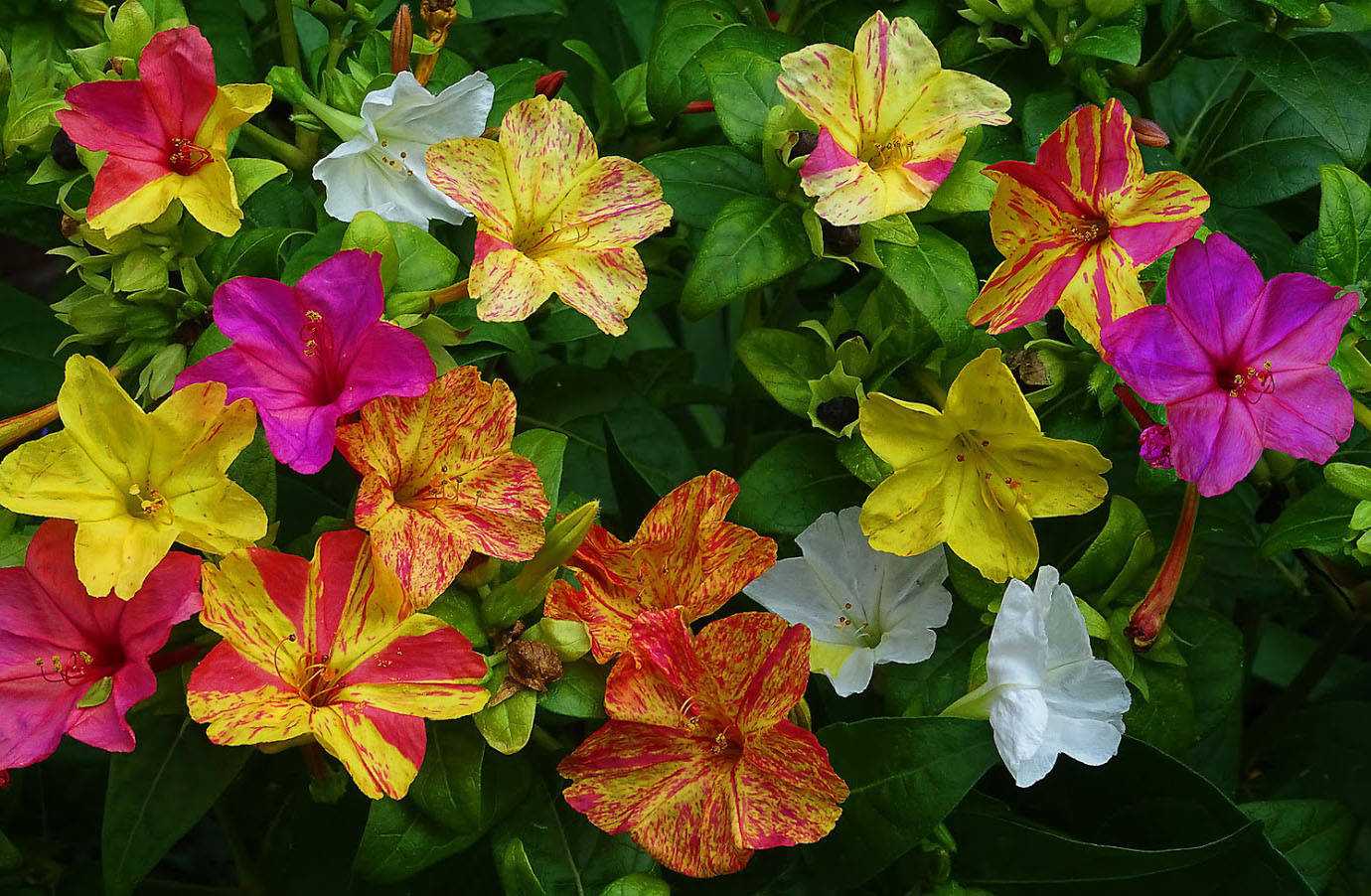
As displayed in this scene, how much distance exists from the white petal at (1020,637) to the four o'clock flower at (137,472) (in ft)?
1.47

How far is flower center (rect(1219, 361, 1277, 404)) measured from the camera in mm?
840

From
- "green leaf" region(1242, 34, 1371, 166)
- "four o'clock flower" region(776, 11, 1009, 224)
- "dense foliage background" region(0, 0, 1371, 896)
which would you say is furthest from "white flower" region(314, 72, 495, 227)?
"green leaf" region(1242, 34, 1371, 166)

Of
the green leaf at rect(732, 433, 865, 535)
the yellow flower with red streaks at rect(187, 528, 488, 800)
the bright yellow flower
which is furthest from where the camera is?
the green leaf at rect(732, 433, 865, 535)

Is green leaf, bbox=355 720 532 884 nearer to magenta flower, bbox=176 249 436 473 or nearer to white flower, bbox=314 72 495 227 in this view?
magenta flower, bbox=176 249 436 473

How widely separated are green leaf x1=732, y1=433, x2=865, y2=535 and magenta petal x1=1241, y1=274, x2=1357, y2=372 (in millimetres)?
292

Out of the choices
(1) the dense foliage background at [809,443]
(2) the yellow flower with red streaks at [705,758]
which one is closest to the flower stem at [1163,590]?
(1) the dense foliage background at [809,443]

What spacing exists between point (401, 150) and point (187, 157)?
16cm

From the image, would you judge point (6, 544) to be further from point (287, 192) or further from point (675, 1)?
point (675, 1)

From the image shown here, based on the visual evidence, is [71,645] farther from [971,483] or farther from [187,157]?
[971,483]

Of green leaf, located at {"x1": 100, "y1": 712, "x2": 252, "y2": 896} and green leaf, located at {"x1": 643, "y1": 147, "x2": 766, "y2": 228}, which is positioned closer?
green leaf, located at {"x1": 100, "y1": 712, "x2": 252, "y2": 896}

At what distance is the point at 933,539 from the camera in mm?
883

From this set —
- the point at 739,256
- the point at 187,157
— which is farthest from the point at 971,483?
the point at 187,157

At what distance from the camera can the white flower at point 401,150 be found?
0.94m

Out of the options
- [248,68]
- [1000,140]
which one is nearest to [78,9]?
[248,68]
